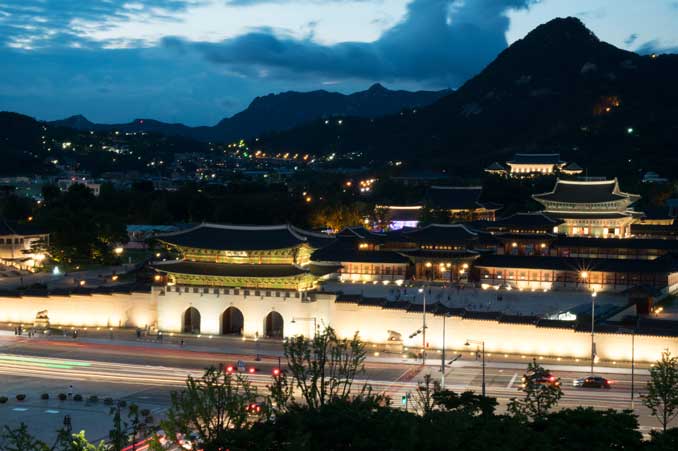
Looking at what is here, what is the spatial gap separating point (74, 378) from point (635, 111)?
11930cm

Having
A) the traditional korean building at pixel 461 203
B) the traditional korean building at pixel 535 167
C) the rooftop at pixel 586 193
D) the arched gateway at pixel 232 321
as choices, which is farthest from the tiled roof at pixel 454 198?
the arched gateway at pixel 232 321

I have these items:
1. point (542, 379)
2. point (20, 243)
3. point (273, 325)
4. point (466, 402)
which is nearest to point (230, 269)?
point (273, 325)

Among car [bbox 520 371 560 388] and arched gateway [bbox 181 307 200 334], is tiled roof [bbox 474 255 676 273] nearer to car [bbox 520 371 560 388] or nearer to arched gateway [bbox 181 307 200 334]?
arched gateway [bbox 181 307 200 334]

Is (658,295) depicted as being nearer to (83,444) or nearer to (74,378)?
(74,378)

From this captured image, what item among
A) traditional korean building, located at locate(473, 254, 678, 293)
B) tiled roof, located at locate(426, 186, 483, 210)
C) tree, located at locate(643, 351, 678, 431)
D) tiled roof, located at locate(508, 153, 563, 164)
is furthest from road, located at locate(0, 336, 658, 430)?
tiled roof, located at locate(508, 153, 563, 164)

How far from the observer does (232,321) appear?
158ft

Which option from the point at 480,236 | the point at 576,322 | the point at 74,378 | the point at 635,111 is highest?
the point at 635,111

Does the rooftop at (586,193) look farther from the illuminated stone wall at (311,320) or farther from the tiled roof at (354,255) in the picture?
the illuminated stone wall at (311,320)

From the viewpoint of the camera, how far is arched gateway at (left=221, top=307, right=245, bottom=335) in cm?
4756

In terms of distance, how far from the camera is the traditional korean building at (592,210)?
80250 millimetres

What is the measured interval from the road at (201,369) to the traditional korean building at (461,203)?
1792 inches

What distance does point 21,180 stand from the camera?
14025 cm

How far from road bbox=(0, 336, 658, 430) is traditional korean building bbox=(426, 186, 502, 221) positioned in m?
45.5

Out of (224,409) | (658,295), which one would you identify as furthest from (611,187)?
(224,409)
